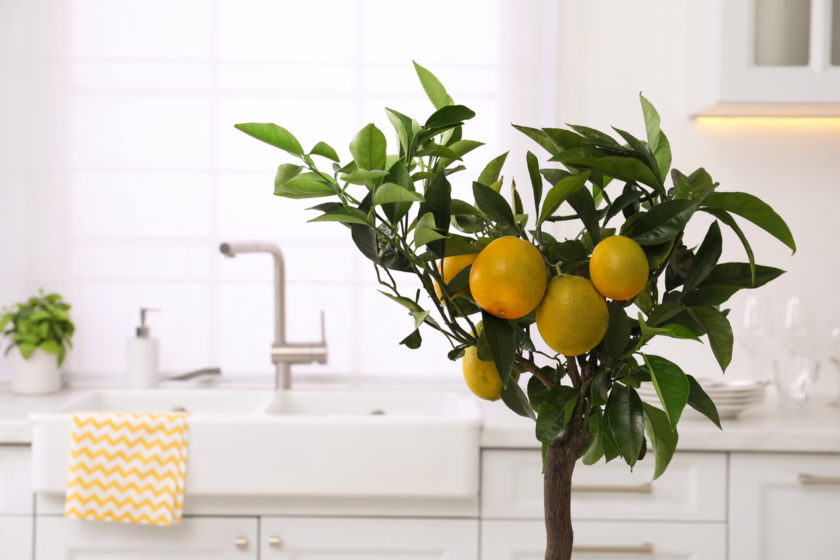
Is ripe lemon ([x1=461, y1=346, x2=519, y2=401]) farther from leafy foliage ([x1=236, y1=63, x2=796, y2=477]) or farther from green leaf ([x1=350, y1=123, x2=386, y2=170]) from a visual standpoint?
green leaf ([x1=350, y1=123, x2=386, y2=170])

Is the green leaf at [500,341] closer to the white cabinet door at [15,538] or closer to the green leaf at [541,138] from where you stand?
the green leaf at [541,138]

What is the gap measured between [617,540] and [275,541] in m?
0.73

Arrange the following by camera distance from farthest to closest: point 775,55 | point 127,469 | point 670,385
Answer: point 775,55
point 127,469
point 670,385

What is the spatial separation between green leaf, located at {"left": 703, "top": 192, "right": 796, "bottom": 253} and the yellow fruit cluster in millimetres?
51

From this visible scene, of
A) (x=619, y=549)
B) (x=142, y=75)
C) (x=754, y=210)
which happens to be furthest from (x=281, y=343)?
(x=754, y=210)

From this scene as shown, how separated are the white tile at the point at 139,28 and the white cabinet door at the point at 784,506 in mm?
1860

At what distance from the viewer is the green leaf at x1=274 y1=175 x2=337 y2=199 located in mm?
Result: 432

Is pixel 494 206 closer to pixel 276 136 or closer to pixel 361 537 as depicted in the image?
pixel 276 136

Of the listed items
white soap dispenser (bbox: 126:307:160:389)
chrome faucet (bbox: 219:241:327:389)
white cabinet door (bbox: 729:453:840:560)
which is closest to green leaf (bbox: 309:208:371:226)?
white cabinet door (bbox: 729:453:840:560)

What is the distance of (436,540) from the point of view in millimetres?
1724

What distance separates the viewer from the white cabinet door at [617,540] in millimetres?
1734

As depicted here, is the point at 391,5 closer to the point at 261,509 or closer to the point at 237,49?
the point at 237,49

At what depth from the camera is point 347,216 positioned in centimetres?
43

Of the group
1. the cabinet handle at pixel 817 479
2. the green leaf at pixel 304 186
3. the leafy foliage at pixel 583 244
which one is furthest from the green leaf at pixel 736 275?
the cabinet handle at pixel 817 479
